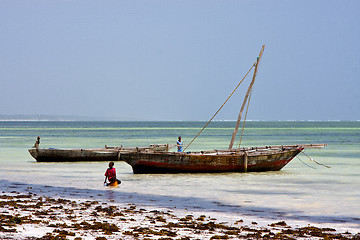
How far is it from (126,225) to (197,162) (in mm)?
14996

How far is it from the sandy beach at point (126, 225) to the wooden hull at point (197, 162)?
11025 millimetres

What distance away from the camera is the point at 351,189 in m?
22.1

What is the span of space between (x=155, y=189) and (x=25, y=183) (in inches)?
251

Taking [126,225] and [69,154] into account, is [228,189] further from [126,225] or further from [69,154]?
[69,154]

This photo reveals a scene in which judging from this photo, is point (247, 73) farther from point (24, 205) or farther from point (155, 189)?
point (24, 205)

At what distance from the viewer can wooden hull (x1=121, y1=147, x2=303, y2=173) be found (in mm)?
26906

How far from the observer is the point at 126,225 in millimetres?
12609

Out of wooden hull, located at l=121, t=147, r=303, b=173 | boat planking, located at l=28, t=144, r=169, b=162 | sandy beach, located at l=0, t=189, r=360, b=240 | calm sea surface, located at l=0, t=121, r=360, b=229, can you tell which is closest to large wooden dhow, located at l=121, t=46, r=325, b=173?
wooden hull, located at l=121, t=147, r=303, b=173

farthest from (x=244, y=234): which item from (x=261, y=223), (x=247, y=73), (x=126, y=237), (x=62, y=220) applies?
(x=247, y=73)

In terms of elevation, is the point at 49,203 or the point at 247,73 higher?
the point at 247,73

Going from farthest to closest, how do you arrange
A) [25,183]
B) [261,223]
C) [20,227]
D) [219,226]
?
[25,183] < [261,223] < [219,226] < [20,227]

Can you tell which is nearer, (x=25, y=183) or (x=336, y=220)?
(x=336, y=220)

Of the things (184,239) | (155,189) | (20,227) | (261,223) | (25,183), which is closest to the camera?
(184,239)

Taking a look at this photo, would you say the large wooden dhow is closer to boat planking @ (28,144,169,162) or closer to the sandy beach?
boat planking @ (28,144,169,162)
